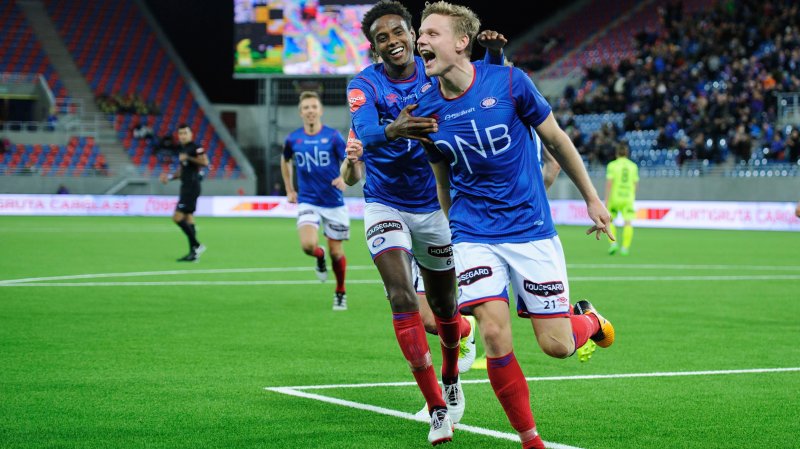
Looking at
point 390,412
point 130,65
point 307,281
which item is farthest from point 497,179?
point 130,65

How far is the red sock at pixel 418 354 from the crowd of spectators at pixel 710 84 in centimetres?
2908

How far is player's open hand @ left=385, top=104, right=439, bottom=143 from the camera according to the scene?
18.0ft

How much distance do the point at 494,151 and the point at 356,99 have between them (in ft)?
4.26

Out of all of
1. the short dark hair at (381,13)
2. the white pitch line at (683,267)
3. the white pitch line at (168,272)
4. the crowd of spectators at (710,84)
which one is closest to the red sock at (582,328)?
the short dark hair at (381,13)

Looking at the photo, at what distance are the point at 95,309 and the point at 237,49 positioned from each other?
3241cm

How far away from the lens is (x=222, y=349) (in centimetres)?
946

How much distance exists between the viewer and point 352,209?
1620 inches

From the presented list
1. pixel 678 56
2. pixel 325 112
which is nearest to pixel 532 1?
pixel 325 112

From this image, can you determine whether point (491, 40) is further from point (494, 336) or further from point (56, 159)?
point (56, 159)

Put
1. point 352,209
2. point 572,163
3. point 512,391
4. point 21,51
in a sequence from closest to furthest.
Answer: point 512,391 < point 572,163 < point 352,209 < point 21,51

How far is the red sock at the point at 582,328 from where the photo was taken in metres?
5.95

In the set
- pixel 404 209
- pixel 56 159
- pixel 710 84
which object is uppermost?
pixel 710 84

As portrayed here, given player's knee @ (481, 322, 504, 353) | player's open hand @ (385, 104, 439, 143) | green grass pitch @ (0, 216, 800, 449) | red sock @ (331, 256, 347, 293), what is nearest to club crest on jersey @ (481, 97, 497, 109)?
player's open hand @ (385, 104, 439, 143)

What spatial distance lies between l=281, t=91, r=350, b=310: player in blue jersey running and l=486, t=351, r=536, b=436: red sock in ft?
25.1
